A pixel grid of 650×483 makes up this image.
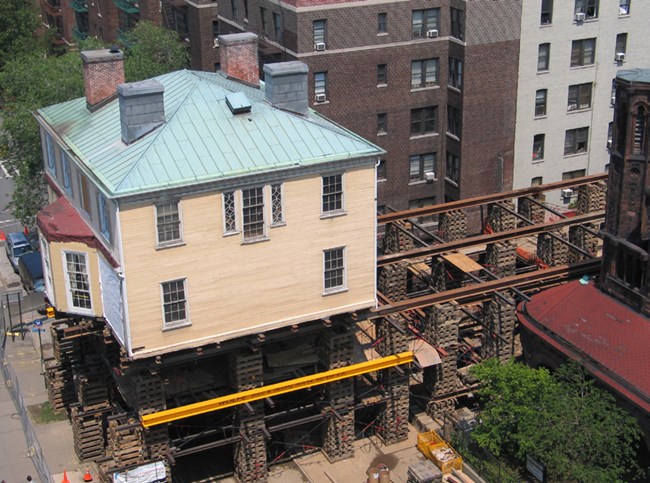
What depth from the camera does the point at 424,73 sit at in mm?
73938

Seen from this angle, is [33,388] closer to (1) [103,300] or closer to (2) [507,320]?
(1) [103,300]

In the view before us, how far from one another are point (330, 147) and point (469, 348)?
15.5 metres

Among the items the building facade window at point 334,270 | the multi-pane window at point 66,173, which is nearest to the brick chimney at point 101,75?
the multi-pane window at point 66,173

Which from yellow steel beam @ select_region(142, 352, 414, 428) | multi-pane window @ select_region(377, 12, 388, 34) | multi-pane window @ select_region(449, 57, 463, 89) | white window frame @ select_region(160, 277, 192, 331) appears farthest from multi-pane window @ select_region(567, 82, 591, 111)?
white window frame @ select_region(160, 277, 192, 331)

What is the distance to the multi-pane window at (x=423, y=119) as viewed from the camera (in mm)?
75081

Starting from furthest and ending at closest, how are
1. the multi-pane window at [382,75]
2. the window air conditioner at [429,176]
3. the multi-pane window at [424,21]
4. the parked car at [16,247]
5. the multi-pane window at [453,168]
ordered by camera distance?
the window air conditioner at [429,176] → the multi-pane window at [453,168] → the parked car at [16,247] → the multi-pane window at [382,75] → the multi-pane window at [424,21]

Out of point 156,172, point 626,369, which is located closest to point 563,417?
point 626,369

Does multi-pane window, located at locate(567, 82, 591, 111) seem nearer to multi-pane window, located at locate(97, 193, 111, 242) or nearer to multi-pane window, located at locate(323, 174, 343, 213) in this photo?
multi-pane window, located at locate(323, 174, 343, 213)

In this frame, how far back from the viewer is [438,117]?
248 ft

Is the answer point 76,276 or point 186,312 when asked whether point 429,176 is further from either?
point 76,276

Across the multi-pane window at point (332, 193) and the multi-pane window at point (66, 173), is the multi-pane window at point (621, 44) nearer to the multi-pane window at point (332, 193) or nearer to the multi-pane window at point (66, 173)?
the multi-pane window at point (332, 193)

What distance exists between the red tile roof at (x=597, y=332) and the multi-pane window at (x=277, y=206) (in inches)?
581

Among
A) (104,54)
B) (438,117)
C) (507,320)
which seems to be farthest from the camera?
(438,117)

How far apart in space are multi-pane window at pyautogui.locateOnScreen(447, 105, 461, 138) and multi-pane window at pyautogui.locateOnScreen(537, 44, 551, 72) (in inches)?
271
